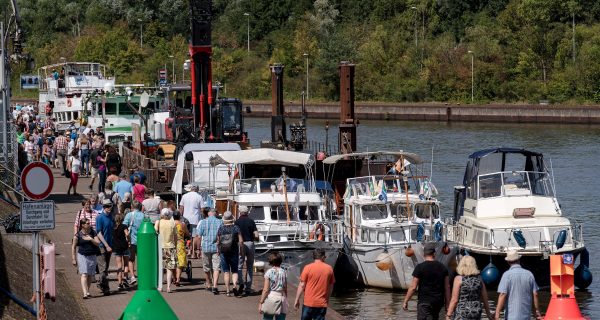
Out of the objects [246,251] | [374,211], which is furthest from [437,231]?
[246,251]

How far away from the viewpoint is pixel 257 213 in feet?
101

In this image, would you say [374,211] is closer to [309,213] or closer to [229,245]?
[309,213]

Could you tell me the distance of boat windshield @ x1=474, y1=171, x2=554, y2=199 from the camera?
3372 centimetres

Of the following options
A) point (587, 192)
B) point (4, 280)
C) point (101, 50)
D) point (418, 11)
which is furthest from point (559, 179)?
point (101, 50)

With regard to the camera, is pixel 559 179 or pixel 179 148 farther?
pixel 559 179

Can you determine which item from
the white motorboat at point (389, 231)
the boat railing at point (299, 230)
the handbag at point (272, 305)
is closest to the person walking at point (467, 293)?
the handbag at point (272, 305)

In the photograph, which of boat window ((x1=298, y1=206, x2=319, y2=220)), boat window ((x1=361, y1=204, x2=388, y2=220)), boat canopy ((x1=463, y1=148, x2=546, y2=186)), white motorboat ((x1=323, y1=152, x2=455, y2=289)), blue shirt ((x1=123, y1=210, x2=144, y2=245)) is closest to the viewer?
blue shirt ((x1=123, y1=210, x2=144, y2=245))

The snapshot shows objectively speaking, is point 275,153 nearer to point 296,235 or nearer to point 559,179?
point 296,235

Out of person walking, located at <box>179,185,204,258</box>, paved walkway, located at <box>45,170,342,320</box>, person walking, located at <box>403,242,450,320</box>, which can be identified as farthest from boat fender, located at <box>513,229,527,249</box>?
person walking, located at <box>403,242,450,320</box>

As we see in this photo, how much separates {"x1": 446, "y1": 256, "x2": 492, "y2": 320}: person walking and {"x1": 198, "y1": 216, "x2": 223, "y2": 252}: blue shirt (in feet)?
22.8

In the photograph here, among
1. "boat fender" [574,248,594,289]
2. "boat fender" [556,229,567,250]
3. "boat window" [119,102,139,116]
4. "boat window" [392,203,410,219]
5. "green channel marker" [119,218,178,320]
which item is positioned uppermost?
"boat window" [119,102,139,116]

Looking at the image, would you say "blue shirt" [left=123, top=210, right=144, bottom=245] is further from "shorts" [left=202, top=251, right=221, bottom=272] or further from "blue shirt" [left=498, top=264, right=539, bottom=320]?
"blue shirt" [left=498, top=264, right=539, bottom=320]

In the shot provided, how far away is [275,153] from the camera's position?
1328 inches

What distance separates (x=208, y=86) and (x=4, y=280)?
26585 mm
